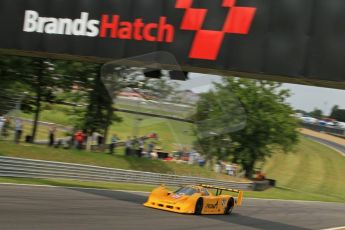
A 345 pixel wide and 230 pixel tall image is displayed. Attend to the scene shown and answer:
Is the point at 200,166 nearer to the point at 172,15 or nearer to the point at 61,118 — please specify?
the point at 61,118

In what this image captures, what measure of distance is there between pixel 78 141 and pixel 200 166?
9.20 metres

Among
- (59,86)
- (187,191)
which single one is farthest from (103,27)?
(59,86)

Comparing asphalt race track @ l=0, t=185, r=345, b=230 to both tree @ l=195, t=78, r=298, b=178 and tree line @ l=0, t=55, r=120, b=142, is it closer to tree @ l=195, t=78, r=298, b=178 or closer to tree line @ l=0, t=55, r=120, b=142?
tree line @ l=0, t=55, r=120, b=142

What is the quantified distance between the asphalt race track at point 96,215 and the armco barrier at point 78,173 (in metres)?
2.40

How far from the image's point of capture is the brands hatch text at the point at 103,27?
13086 mm

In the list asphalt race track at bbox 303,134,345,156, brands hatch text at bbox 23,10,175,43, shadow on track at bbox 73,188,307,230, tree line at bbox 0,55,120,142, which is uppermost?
brands hatch text at bbox 23,10,175,43

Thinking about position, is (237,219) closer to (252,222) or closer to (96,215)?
(252,222)

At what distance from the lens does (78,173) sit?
20781 millimetres

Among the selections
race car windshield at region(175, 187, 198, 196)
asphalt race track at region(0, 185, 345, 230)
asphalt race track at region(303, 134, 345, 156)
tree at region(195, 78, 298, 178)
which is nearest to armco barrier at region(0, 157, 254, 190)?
asphalt race track at region(0, 185, 345, 230)

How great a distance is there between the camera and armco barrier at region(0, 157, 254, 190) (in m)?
17.8

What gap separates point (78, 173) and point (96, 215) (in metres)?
9.63

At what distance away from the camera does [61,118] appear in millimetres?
43438

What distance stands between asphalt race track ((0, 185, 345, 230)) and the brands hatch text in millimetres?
4122

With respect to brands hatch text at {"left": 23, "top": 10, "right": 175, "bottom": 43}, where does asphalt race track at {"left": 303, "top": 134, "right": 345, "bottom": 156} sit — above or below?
below
